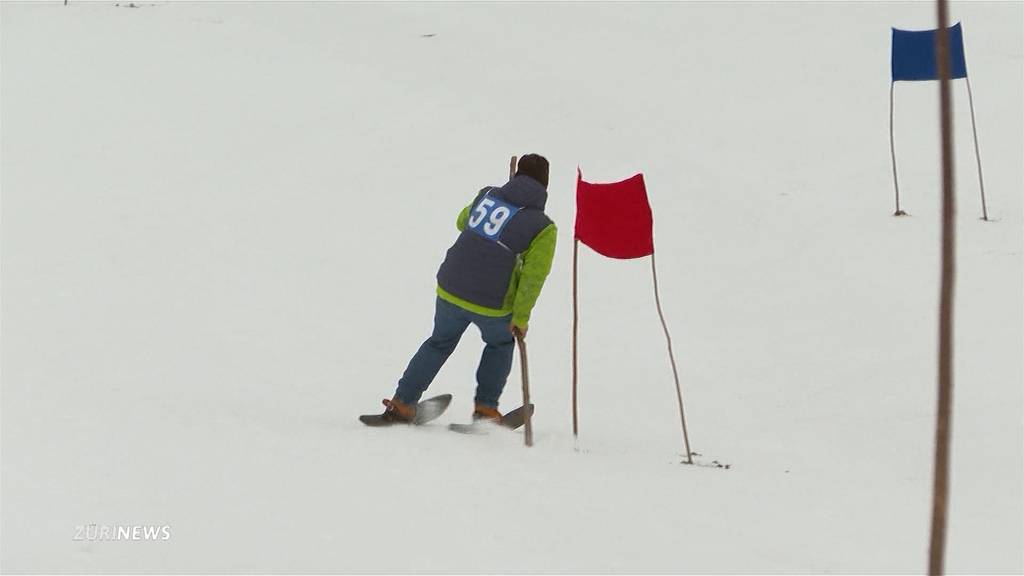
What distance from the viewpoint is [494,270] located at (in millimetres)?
5230

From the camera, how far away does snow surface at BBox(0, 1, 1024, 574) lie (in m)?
4.04

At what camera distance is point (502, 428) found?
5.64m

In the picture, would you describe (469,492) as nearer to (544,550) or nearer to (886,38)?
(544,550)

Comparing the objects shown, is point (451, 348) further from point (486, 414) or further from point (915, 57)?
point (915, 57)

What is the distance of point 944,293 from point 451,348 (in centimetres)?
347

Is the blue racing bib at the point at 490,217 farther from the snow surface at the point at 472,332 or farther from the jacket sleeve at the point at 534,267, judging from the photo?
the snow surface at the point at 472,332

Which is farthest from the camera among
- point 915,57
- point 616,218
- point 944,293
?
point 915,57

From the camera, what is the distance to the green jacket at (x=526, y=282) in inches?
204

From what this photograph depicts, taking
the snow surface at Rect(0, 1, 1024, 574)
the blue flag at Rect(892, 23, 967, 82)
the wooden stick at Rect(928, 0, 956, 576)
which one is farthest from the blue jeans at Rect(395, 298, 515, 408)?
the blue flag at Rect(892, 23, 967, 82)

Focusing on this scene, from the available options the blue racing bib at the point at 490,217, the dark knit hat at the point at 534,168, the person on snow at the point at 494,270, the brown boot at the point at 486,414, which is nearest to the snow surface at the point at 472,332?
the brown boot at the point at 486,414

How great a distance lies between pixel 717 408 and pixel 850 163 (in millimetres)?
5746

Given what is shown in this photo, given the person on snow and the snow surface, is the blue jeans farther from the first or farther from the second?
the snow surface

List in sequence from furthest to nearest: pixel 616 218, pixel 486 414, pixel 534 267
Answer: pixel 486 414, pixel 616 218, pixel 534 267

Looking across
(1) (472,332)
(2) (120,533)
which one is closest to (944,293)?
(2) (120,533)
